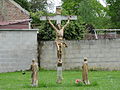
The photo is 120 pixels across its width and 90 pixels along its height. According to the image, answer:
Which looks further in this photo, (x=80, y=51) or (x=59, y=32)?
(x=80, y=51)

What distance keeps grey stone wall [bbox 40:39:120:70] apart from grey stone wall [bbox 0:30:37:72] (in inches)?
→ 38.4

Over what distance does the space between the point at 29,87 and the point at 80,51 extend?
Result: 12.8m

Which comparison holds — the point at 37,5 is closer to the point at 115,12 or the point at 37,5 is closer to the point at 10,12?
the point at 115,12

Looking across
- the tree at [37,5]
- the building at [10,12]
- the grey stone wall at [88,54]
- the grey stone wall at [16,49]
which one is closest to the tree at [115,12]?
the tree at [37,5]

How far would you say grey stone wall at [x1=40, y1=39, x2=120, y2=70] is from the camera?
31297mm

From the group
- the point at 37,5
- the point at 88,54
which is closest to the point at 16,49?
the point at 88,54

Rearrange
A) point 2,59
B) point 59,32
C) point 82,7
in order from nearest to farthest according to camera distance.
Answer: point 59,32, point 2,59, point 82,7

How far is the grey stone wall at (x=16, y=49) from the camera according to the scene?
101 ft

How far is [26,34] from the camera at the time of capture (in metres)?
31.0

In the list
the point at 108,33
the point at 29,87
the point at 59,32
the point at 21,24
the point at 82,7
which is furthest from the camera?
the point at 82,7

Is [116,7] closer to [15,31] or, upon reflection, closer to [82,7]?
[82,7]

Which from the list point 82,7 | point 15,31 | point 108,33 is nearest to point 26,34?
point 15,31

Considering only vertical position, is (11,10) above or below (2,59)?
above

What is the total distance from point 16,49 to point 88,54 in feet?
16.0
